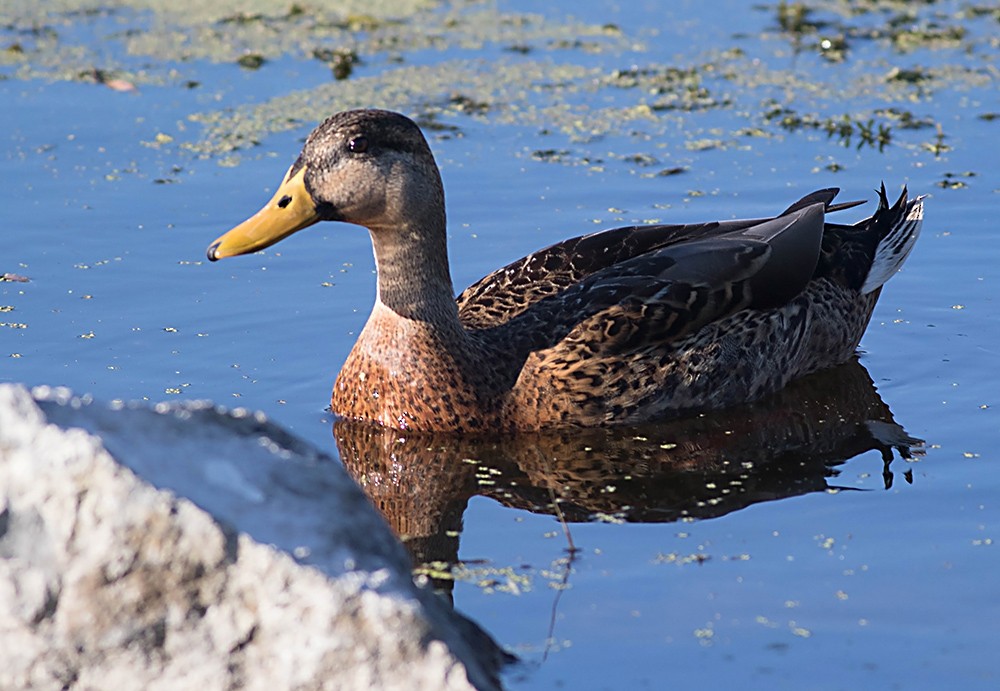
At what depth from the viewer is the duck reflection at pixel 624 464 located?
6176 mm

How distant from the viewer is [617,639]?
4.91 metres

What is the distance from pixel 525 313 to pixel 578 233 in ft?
7.28

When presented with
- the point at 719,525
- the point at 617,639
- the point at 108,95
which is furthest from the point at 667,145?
→ the point at 617,639

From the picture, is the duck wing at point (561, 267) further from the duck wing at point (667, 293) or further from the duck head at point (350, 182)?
the duck head at point (350, 182)

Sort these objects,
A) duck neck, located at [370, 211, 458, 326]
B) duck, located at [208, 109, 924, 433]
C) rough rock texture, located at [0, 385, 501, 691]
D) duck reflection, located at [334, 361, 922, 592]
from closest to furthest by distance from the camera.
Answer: rough rock texture, located at [0, 385, 501, 691] < duck reflection, located at [334, 361, 922, 592] < duck, located at [208, 109, 924, 433] < duck neck, located at [370, 211, 458, 326]

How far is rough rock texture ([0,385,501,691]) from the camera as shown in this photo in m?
3.73

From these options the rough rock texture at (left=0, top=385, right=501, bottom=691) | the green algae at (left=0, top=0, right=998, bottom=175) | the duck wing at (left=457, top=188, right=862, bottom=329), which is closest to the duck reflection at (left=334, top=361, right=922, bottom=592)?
the duck wing at (left=457, top=188, right=862, bottom=329)

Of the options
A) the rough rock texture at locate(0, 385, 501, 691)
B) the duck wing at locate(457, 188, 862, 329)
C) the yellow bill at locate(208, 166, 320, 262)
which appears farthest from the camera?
the duck wing at locate(457, 188, 862, 329)

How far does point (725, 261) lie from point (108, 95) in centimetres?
600

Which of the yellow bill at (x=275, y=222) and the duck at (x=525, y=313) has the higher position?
the yellow bill at (x=275, y=222)

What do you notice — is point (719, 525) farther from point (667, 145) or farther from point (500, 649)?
point (667, 145)

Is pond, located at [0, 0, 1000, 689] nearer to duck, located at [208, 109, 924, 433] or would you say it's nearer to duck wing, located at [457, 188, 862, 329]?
duck, located at [208, 109, 924, 433]

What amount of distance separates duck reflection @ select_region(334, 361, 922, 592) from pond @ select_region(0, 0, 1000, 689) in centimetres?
2

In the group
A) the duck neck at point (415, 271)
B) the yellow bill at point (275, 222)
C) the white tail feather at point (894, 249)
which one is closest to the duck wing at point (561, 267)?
the duck neck at point (415, 271)
